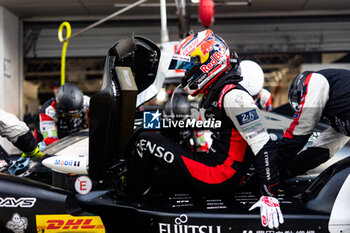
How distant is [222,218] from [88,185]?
0.75 metres

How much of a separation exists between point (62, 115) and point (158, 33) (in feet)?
15.0

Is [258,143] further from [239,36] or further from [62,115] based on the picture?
[239,36]

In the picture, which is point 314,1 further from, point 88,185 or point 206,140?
point 88,185

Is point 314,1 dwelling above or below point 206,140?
above

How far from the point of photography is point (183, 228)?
1.71 m

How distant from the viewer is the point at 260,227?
5.43ft

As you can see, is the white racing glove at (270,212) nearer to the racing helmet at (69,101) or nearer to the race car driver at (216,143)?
the race car driver at (216,143)

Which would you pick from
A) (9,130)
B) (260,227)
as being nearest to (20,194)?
(9,130)

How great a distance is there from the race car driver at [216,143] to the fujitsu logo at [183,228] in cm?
27

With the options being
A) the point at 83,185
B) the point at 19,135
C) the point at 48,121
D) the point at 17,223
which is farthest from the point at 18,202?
the point at 48,121

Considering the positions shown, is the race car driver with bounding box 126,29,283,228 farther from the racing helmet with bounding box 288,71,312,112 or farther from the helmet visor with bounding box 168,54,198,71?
the racing helmet with bounding box 288,71,312,112

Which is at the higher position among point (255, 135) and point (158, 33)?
point (158, 33)

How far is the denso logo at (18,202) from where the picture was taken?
1.76m

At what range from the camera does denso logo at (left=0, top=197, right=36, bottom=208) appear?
176cm
